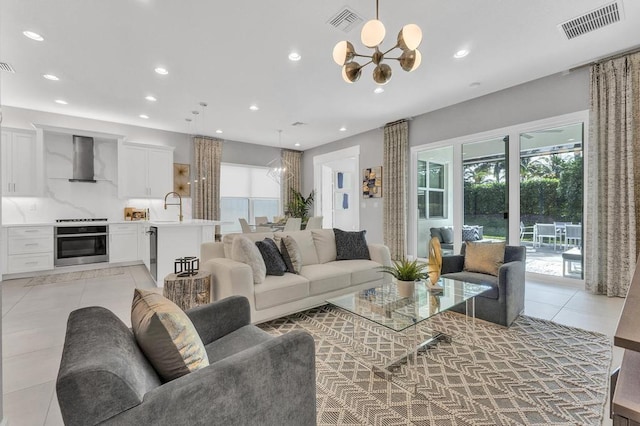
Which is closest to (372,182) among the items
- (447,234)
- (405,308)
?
(447,234)

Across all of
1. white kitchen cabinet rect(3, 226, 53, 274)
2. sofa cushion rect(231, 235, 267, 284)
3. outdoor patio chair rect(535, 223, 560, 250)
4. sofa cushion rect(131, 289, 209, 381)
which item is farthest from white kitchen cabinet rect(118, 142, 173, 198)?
outdoor patio chair rect(535, 223, 560, 250)

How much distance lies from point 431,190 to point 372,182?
1.42m

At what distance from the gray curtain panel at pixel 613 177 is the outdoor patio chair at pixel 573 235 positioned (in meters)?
0.20

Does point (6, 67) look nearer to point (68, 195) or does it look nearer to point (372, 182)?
point (68, 195)

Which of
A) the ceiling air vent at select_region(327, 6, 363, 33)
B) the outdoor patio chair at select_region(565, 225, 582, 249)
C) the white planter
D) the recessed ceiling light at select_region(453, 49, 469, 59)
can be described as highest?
the recessed ceiling light at select_region(453, 49, 469, 59)

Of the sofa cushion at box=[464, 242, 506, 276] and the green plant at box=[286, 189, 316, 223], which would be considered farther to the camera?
the green plant at box=[286, 189, 316, 223]

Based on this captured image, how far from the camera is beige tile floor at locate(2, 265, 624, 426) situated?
1845mm

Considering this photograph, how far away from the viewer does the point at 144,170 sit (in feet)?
20.5

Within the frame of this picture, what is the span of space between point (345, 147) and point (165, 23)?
17.0 ft

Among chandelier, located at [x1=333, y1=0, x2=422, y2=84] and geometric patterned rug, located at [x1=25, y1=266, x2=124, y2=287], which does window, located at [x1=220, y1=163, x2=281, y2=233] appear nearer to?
geometric patterned rug, located at [x1=25, y1=266, x2=124, y2=287]

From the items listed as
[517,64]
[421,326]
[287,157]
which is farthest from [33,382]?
[287,157]

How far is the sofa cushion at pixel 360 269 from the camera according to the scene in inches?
134

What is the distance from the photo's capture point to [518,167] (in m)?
4.58

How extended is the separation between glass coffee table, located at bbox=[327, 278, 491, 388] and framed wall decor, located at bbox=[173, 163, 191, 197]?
226 inches
